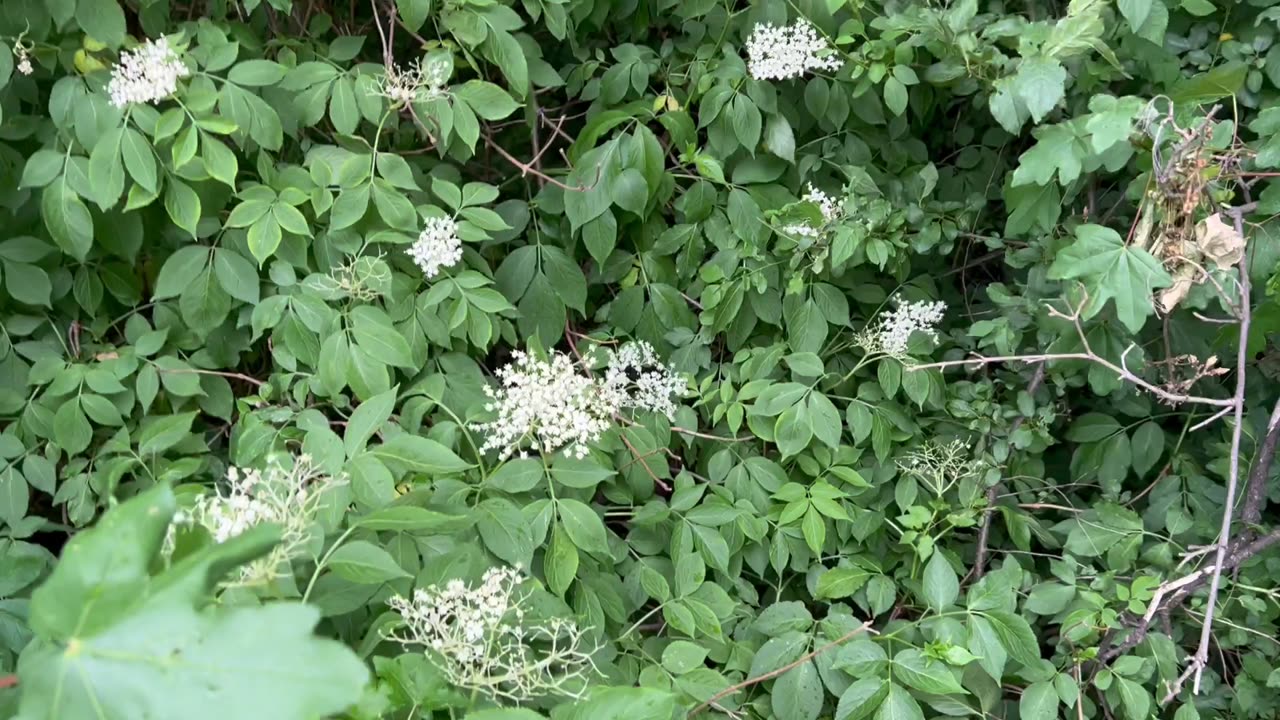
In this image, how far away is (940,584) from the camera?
4.70ft

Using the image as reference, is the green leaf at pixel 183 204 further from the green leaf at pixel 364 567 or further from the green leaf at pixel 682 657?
the green leaf at pixel 682 657

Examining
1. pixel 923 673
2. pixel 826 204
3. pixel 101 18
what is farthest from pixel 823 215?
pixel 101 18

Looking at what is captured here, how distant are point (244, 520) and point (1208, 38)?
1746 mm

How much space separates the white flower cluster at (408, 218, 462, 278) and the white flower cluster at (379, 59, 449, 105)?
0.24m

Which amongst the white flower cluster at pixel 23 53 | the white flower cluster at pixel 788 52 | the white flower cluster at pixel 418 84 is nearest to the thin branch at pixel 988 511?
the white flower cluster at pixel 788 52

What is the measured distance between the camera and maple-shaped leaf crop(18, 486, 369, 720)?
0.57 m

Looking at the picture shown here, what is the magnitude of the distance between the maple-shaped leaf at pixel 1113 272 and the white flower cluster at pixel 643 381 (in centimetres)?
75

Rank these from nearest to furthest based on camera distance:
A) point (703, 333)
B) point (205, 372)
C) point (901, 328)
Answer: point (205, 372) < point (901, 328) < point (703, 333)

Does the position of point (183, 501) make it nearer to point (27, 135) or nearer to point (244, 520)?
point (244, 520)

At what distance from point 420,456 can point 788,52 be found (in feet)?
3.35

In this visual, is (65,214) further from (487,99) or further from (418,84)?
(487,99)

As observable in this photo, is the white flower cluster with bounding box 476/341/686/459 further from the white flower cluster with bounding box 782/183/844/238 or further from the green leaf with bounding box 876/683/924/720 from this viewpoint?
the green leaf with bounding box 876/683/924/720

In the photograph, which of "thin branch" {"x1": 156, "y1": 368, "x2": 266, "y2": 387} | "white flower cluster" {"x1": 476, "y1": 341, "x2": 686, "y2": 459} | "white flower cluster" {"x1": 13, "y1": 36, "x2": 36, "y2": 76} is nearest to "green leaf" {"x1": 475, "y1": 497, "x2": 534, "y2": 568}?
"white flower cluster" {"x1": 476, "y1": 341, "x2": 686, "y2": 459}

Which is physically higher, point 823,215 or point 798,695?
point 823,215
